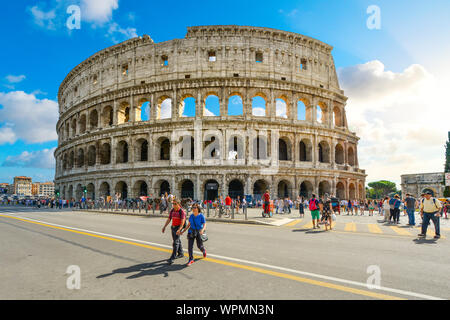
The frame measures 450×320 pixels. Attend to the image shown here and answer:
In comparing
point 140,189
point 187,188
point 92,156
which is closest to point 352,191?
point 187,188

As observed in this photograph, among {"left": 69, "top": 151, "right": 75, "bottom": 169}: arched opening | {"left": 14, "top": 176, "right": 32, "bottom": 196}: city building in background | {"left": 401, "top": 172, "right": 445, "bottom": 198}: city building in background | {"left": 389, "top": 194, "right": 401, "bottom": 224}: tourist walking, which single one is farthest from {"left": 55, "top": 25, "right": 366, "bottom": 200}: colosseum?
{"left": 14, "top": 176, "right": 32, "bottom": 196}: city building in background

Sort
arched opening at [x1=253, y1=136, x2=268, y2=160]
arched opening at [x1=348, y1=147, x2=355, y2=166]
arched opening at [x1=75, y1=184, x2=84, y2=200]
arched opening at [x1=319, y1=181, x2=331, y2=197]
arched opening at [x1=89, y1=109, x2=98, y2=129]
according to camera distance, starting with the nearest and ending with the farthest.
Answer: arched opening at [x1=253, y1=136, x2=268, y2=160]
arched opening at [x1=319, y1=181, x2=331, y2=197]
arched opening at [x1=348, y1=147, x2=355, y2=166]
arched opening at [x1=89, y1=109, x2=98, y2=129]
arched opening at [x1=75, y1=184, x2=84, y2=200]

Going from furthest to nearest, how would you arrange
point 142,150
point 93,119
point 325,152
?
point 93,119 → point 142,150 → point 325,152

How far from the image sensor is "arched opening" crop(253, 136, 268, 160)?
29.8 m

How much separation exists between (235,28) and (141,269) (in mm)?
31473

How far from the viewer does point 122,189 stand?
3412cm

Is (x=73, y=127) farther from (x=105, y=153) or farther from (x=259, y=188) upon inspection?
(x=259, y=188)

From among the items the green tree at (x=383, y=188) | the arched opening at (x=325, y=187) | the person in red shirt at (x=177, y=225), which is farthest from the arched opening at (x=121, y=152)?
the green tree at (x=383, y=188)

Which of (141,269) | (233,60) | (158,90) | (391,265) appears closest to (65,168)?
(158,90)

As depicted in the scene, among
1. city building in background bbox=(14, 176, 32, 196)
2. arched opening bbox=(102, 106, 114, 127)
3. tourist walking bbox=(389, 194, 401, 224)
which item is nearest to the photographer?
tourist walking bbox=(389, 194, 401, 224)

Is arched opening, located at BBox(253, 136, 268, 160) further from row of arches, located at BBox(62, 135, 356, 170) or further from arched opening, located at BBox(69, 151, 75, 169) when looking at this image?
arched opening, located at BBox(69, 151, 75, 169)

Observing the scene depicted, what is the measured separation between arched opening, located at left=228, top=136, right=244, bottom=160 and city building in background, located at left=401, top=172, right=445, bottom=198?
45.7 m

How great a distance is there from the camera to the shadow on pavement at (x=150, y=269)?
5.20 m

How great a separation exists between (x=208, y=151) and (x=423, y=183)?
54.1 meters
